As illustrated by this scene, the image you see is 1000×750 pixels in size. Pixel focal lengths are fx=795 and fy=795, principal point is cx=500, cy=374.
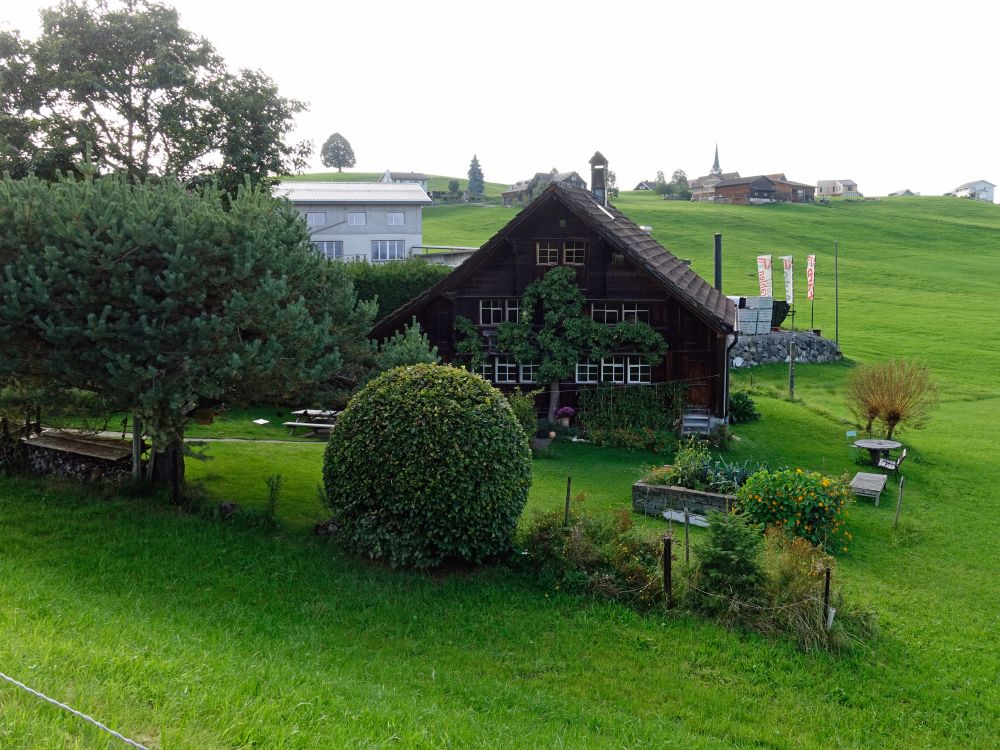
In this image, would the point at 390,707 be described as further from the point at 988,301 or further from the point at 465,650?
the point at 988,301

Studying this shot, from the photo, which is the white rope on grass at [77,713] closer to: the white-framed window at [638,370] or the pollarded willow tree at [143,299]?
the pollarded willow tree at [143,299]

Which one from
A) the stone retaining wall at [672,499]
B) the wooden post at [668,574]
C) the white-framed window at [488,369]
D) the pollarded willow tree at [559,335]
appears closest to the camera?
the wooden post at [668,574]

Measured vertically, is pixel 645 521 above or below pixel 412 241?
below

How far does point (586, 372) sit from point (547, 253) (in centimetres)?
378

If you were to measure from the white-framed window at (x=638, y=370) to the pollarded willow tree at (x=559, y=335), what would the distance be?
14.5 inches

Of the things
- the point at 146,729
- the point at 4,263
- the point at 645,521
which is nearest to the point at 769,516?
the point at 645,521

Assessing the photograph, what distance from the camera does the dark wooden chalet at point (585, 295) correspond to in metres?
23.5

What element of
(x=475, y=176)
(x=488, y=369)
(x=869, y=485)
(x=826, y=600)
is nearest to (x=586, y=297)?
(x=488, y=369)

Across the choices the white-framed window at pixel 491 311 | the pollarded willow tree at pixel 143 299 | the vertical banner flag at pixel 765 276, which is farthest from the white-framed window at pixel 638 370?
the vertical banner flag at pixel 765 276

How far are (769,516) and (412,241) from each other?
4568 cm

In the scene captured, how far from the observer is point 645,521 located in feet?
49.5

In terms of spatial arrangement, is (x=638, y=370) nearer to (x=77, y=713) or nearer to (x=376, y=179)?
(x=77, y=713)

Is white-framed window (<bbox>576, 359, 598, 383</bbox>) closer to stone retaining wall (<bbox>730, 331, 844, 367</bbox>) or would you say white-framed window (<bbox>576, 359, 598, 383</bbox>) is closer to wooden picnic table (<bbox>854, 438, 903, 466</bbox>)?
wooden picnic table (<bbox>854, 438, 903, 466</bbox>)

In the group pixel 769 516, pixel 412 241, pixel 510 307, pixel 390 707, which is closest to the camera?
pixel 390 707
